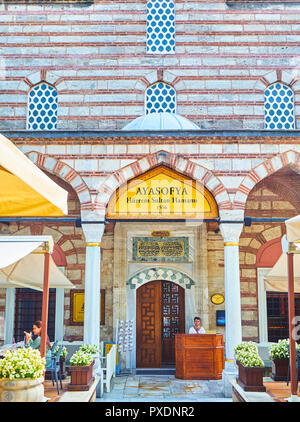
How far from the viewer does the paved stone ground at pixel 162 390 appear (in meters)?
8.11

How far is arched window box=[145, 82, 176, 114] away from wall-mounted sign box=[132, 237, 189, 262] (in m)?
3.22

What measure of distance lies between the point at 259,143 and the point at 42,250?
5.31m

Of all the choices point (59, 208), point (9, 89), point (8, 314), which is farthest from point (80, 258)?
point (59, 208)

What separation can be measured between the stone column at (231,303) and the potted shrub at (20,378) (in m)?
4.48

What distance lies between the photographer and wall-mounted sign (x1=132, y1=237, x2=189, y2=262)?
11.5 meters

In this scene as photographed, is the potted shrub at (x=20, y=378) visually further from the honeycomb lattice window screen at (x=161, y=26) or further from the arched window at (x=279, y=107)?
the honeycomb lattice window screen at (x=161, y=26)

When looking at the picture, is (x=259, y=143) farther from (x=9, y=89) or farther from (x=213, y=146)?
(x=9, y=89)

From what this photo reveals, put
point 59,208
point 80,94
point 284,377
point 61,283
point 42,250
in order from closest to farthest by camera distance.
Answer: point 59,208
point 42,250
point 284,377
point 61,283
point 80,94

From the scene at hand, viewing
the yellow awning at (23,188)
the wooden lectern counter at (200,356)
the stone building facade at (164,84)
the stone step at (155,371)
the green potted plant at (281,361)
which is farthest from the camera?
the stone building facade at (164,84)

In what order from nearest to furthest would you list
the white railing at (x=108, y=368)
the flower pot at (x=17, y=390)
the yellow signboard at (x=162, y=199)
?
the flower pot at (x=17, y=390) → the white railing at (x=108, y=368) → the yellow signboard at (x=162, y=199)

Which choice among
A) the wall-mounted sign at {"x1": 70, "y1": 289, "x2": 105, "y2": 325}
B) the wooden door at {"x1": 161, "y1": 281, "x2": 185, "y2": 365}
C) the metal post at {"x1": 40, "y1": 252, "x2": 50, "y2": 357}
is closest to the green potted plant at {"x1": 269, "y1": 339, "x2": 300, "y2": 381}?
the metal post at {"x1": 40, "y1": 252, "x2": 50, "y2": 357}

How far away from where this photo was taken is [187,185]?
366 inches

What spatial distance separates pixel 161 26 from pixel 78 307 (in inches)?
291

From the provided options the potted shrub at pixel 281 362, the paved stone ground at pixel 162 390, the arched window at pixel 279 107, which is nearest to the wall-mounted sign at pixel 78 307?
the paved stone ground at pixel 162 390
